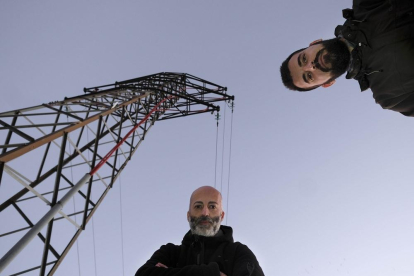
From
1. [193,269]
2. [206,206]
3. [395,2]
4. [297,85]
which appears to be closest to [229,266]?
[193,269]

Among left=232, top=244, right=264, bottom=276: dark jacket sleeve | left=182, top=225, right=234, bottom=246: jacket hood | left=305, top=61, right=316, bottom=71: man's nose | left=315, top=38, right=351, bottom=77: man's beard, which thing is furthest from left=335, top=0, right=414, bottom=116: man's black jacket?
left=182, top=225, right=234, bottom=246: jacket hood

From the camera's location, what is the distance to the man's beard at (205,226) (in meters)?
3.21

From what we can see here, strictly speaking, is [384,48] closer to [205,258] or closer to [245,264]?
[245,264]

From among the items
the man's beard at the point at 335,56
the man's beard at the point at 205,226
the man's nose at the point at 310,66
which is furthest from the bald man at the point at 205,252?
the man's beard at the point at 335,56

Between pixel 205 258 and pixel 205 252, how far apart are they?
0.09 m

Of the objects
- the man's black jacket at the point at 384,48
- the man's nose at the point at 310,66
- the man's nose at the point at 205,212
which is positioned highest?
the man's nose at the point at 310,66

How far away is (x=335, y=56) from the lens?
2686 mm

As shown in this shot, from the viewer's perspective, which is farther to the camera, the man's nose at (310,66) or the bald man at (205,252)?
the man's nose at (310,66)

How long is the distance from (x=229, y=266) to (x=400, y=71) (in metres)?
2.16

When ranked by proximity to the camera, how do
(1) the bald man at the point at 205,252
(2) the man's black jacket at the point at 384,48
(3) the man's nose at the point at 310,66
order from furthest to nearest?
(3) the man's nose at the point at 310,66 < (1) the bald man at the point at 205,252 < (2) the man's black jacket at the point at 384,48

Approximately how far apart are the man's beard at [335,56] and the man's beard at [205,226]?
1932 millimetres

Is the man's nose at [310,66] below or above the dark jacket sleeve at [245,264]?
above

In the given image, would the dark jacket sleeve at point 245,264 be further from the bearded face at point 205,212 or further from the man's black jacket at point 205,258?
the bearded face at point 205,212

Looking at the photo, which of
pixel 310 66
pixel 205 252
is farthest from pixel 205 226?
pixel 310 66
